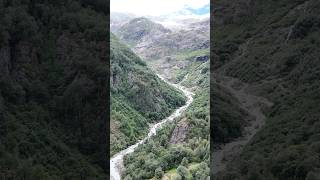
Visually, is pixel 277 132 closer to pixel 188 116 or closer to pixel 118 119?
pixel 188 116

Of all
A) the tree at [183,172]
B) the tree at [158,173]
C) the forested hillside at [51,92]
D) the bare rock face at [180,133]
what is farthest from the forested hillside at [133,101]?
the forested hillside at [51,92]

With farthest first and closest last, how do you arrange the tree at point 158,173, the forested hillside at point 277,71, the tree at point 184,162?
the tree at point 184,162 → the tree at point 158,173 → the forested hillside at point 277,71

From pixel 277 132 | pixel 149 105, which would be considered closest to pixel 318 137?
pixel 277 132

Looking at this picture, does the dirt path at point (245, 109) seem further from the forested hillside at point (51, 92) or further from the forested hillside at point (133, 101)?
the forested hillside at point (51, 92)

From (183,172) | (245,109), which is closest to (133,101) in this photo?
(245,109)

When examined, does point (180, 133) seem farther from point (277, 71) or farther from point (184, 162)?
point (277, 71)

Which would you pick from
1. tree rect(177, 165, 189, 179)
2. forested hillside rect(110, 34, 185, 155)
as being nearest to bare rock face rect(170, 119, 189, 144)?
forested hillside rect(110, 34, 185, 155)
